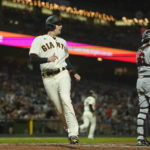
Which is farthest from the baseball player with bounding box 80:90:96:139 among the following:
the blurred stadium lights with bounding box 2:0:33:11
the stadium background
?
the blurred stadium lights with bounding box 2:0:33:11

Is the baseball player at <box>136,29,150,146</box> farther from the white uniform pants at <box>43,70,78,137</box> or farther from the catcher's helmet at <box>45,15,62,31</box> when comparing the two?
the catcher's helmet at <box>45,15,62,31</box>

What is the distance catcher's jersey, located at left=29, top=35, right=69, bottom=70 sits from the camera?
6945 millimetres

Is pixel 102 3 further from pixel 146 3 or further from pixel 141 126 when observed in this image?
pixel 141 126

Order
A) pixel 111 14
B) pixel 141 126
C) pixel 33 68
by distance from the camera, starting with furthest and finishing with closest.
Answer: pixel 111 14, pixel 33 68, pixel 141 126

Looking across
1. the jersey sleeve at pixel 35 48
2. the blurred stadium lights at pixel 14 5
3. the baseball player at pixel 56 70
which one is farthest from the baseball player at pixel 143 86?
the blurred stadium lights at pixel 14 5

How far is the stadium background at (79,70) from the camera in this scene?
2073cm

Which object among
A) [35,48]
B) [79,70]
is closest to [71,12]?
[79,70]

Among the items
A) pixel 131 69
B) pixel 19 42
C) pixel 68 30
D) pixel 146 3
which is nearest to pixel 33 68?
pixel 68 30

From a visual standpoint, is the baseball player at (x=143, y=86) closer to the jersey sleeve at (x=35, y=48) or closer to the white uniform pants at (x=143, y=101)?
the white uniform pants at (x=143, y=101)

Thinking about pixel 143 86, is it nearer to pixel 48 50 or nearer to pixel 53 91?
pixel 53 91

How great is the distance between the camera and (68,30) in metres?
28.7

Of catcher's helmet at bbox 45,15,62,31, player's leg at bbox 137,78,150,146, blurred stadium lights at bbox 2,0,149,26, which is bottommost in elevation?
player's leg at bbox 137,78,150,146

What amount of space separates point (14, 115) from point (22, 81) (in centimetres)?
584

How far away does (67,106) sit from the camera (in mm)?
6863
